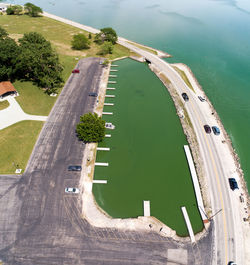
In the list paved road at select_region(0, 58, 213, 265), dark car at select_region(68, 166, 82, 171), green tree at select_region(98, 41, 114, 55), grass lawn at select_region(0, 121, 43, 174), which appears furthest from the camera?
green tree at select_region(98, 41, 114, 55)

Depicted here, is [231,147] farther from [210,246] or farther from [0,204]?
[0,204]

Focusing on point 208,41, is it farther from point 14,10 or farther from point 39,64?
point 14,10

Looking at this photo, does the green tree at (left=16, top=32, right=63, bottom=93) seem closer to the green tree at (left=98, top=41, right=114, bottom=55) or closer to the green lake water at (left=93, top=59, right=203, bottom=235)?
the green lake water at (left=93, top=59, right=203, bottom=235)

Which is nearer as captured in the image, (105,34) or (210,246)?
(210,246)

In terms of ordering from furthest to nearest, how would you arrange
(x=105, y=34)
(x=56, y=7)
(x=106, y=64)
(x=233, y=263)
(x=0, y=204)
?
(x=56, y=7), (x=105, y=34), (x=106, y=64), (x=0, y=204), (x=233, y=263)

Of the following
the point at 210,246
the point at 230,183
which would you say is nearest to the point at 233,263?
the point at 210,246

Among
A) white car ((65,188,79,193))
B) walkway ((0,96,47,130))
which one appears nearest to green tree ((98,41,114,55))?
walkway ((0,96,47,130))

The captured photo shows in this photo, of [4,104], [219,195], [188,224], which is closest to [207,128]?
[219,195]

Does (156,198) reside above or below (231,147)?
below
